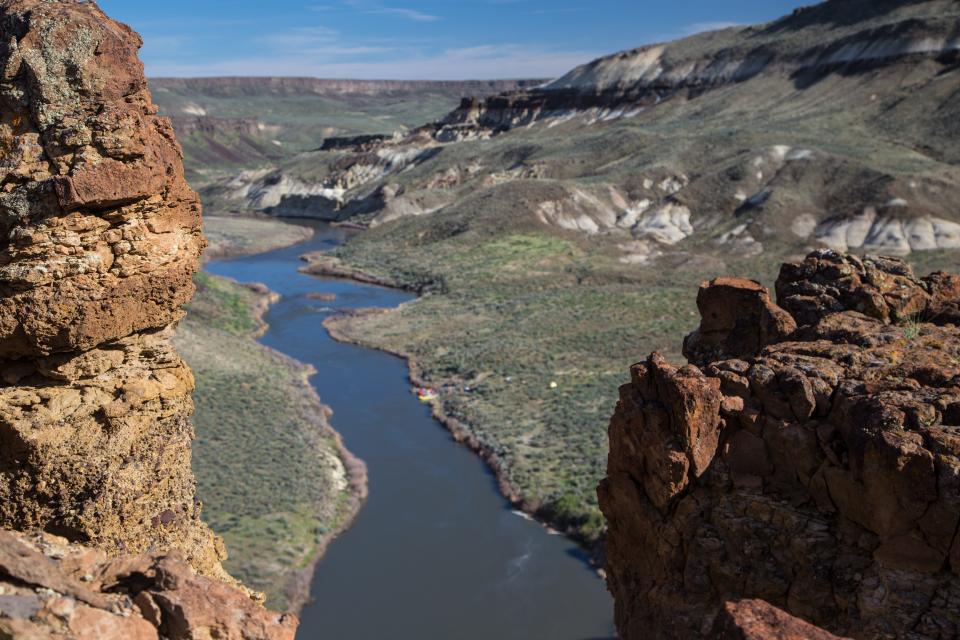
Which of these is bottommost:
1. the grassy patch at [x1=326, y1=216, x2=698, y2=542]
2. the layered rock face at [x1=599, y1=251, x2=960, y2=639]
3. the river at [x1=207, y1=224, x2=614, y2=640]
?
the river at [x1=207, y1=224, x2=614, y2=640]

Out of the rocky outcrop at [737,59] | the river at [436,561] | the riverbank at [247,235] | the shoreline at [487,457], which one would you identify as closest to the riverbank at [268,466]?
the river at [436,561]

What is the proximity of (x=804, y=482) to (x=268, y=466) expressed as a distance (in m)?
20.7

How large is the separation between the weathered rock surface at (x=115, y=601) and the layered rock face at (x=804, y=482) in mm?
6598

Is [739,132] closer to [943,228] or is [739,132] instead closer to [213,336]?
[943,228]

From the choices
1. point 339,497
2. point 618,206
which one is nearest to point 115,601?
point 339,497

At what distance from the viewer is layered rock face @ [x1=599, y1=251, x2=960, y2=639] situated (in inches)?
401

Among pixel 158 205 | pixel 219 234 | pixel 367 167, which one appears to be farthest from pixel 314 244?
pixel 158 205

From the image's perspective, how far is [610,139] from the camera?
94.4m

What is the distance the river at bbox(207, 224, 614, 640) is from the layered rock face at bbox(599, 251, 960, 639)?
8905 mm

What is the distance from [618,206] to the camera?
74.4m

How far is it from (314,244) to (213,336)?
43845 mm

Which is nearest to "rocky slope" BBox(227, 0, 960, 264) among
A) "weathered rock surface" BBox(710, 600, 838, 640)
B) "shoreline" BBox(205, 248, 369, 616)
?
"shoreline" BBox(205, 248, 369, 616)

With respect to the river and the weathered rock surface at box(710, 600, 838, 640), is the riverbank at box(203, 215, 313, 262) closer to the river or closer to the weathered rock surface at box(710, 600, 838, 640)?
the river

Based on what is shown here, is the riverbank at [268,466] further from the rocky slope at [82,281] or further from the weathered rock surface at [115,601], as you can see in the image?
the weathered rock surface at [115,601]
